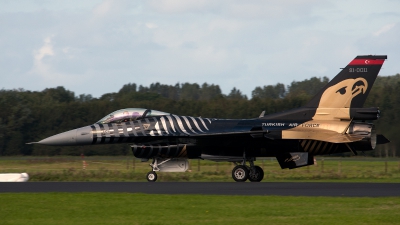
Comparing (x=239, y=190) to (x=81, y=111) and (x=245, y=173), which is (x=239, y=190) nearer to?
(x=245, y=173)

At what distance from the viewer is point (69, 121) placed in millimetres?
53312

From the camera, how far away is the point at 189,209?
1300 centimetres

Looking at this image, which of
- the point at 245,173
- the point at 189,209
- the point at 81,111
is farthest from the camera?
the point at 81,111

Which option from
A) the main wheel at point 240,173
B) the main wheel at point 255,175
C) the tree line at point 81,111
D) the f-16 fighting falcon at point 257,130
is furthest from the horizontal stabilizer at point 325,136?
the tree line at point 81,111

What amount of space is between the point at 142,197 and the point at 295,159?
910 cm

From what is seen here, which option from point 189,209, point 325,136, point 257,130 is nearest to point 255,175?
point 257,130

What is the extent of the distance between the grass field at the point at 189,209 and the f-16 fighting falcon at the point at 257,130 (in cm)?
763

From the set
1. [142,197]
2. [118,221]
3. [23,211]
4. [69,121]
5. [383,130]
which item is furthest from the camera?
[69,121]

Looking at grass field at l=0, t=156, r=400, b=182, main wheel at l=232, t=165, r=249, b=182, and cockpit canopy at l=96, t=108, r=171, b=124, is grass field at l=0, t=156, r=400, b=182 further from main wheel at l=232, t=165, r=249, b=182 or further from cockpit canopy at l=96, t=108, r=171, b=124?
cockpit canopy at l=96, t=108, r=171, b=124

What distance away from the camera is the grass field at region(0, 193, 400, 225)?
1159cm

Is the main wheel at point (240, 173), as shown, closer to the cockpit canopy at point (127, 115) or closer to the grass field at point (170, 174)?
the grass field at point (170, 174)

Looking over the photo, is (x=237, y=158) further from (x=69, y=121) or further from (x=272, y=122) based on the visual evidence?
(x=69, y=121)

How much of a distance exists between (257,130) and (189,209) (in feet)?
32.4

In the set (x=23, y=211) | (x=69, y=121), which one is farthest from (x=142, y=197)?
(x=69, y=121)
